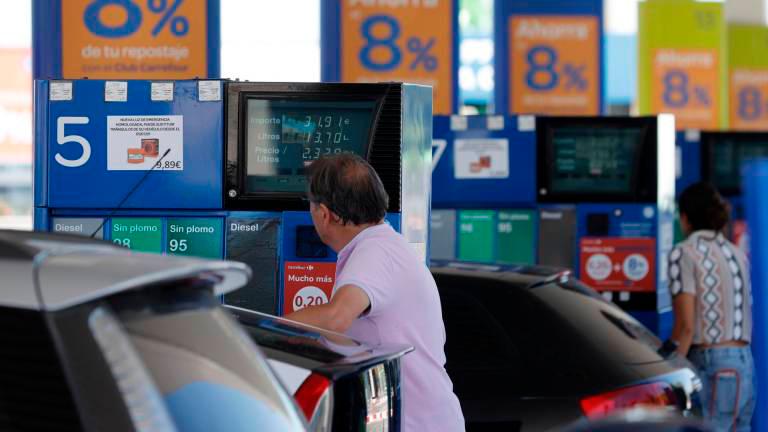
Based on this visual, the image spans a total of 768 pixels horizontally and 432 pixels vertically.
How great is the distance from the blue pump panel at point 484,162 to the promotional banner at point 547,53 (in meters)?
2.61

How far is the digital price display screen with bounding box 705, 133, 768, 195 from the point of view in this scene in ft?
33.0

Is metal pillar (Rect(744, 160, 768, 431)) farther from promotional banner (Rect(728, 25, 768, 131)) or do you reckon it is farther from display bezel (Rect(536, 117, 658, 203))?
promotional banner (Rect(728, 25, 768, 131))

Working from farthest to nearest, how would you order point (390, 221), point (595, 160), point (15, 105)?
point (15, 105) < point (595, 160) < point (390, 221)

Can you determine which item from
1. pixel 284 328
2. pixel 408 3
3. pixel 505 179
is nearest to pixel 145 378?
pixel 284 328

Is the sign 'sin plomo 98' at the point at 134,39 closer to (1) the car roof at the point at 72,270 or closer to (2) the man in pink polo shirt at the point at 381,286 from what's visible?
(2) the man in pink polo shirt at the point at 381,286

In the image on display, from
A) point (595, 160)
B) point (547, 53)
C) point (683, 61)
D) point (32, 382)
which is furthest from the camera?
point (683, 61)

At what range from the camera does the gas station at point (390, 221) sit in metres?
3.04

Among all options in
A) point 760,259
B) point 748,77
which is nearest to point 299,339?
point 760,259

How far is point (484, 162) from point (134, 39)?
2398 mm

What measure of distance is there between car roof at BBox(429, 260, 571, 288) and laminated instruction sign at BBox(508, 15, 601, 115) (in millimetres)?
5008

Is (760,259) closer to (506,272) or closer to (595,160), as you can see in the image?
(506,272)

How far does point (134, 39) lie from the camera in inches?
274

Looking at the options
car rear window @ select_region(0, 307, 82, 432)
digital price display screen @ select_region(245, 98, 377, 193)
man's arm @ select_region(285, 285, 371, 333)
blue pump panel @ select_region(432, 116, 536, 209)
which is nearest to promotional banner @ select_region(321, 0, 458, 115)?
blue pump panel @ select_region(432, 116, 536, 209)

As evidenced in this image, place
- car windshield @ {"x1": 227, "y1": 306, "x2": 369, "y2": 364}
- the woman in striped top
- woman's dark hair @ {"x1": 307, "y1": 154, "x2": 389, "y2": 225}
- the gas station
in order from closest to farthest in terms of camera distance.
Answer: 1. the gas station
2. car windshield @ {"x1": 227, "y1": 306, "x2": 369, "y2": 364}
3. woman's dark hair @ {"x1": 307, "y1": 154, "x2": 389, "y2": 225}
4. the woman in striped top
